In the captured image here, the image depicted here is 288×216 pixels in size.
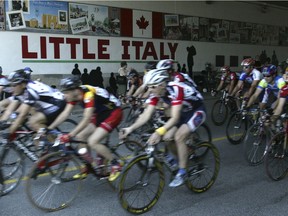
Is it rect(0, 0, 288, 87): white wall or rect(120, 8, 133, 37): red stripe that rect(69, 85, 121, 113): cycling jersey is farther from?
rect(120, 8, 133, 37): red stripe

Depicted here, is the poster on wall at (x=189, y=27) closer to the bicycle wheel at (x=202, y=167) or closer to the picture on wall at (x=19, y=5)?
the picture on wall at (x=19, y=5)

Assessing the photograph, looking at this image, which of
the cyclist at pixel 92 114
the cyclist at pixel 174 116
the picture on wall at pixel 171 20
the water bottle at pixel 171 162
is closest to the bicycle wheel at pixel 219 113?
the cyclist at pixel 174 116

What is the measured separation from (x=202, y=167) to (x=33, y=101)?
2772 millimetres

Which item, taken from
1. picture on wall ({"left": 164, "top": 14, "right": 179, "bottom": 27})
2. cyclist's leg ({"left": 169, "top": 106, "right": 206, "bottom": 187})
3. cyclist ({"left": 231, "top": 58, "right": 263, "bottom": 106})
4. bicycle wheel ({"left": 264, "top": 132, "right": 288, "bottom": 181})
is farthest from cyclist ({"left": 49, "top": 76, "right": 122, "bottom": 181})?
picture on wall ({"left": 164, "top": 14, "right": 179, "bottom": 27})

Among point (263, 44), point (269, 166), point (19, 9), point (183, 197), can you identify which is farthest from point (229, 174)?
point (263, 44)

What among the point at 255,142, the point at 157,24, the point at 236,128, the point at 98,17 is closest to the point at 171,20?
the point at 157,24

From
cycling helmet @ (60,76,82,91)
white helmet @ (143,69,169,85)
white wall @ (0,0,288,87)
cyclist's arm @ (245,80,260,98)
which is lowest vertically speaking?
cyclist's arm @ (245,80,260,98)

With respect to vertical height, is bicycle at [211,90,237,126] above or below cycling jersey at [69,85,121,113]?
below

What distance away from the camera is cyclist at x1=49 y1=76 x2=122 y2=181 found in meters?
5.09

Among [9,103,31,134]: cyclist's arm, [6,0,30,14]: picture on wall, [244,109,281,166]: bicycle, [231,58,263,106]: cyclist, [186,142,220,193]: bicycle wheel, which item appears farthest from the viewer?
[6,0,30,14]: picture on wall

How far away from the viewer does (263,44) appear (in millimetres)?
30297

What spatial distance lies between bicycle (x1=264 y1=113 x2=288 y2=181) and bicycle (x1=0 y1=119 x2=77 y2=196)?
3443 millimetres

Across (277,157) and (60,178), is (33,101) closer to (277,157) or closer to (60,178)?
(60,178)

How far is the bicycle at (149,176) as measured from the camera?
4.50 m
